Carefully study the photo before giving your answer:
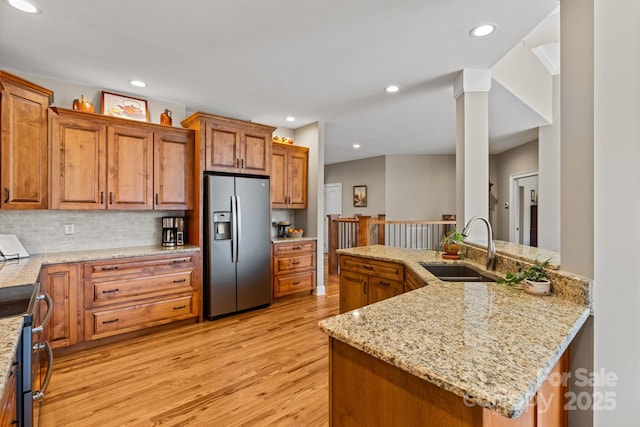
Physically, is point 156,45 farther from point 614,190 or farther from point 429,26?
point 614,190

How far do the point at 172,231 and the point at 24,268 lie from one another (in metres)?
1.43

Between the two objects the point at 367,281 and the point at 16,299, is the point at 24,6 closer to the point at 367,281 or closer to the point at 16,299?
the point at 16,299

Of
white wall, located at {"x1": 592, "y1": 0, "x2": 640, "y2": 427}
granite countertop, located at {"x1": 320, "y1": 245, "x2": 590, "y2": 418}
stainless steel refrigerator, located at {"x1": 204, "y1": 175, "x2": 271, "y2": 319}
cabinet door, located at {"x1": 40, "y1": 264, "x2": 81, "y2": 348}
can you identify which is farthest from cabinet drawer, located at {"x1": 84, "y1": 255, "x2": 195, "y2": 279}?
white wall, located at {"x1": 592, "y1": 0, "x2": 640, "y2": 427}

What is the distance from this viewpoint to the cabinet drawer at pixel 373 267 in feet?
8.41

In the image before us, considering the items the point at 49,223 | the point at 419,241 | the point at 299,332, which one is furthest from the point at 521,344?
the point at 419,241

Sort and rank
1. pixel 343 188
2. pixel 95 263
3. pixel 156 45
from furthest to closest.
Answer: pixel 343 188 → pixel 95 263 → pixel 156 45

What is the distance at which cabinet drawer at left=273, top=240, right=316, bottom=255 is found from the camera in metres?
4.13

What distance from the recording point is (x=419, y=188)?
24.0ft

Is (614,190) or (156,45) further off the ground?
(156,45)

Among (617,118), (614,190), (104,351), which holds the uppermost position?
(617,118)

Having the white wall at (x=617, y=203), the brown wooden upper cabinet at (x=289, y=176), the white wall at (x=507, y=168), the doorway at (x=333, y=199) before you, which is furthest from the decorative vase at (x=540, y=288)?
the doorway at (x=333, y=199)

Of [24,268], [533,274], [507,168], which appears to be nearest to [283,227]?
[24,268]

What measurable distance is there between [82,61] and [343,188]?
6.29 metres

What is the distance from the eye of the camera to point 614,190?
1.27 metres
